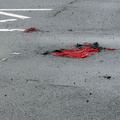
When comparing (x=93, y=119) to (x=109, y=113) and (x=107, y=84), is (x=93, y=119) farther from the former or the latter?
(x=107, y=84)

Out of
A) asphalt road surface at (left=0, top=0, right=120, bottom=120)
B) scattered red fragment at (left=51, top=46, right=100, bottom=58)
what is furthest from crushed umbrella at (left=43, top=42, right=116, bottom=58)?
asphalt road surface at (left=0, top=0, right=120, bottom=120)

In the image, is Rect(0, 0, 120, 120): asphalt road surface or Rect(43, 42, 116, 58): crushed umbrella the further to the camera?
Rect(43, 42, 116, 58): crushed umbrella

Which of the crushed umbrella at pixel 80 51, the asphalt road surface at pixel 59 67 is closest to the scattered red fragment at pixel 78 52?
the crushed umbrella at pixel 80 51

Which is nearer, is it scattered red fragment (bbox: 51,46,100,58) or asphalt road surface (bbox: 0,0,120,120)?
asphalt road surface (bbox: 0,0,120,120)

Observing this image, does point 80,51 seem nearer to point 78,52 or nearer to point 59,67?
point 78,52

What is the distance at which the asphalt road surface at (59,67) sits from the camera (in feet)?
16.0

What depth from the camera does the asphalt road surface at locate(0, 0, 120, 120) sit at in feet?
16.0

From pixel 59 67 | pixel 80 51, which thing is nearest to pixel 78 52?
pixel 80 51

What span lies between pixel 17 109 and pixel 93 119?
3.36 ft

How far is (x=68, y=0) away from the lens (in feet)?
38.8

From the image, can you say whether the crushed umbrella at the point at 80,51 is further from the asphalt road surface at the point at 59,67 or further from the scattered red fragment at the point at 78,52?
the asphalt road surface at the point at 59,67

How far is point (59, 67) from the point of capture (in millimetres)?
6441

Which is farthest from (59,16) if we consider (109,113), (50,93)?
(109,113)

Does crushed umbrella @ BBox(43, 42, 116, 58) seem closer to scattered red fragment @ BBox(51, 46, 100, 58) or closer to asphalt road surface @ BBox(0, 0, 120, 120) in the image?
scattered red fragment @ BBox(51, 46, 100, 58)
